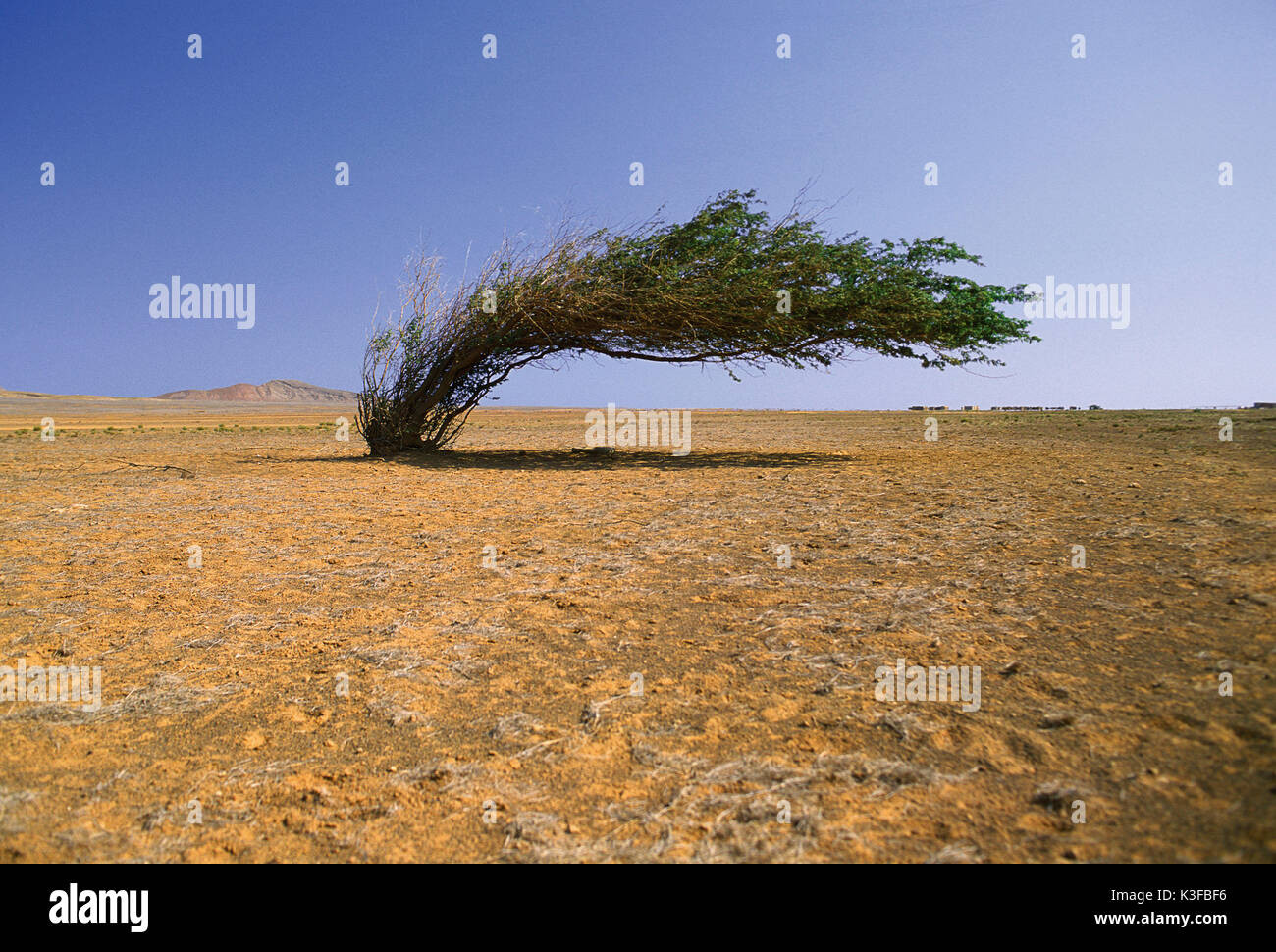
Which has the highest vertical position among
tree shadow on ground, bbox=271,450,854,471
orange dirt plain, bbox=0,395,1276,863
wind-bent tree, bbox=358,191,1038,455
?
wind-bent tree, bbox=358,191,1038,455

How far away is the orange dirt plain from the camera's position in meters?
2.75

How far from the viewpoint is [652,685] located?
4.02 metres

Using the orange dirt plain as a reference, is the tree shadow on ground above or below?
above

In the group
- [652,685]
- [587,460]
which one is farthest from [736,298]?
[652,685]

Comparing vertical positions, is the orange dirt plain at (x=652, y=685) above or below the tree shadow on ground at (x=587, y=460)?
below

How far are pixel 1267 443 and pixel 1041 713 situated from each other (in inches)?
586

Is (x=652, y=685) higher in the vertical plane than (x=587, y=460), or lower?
lower

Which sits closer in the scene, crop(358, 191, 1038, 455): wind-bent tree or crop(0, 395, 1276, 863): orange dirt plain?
crop(0, 395, 1276, 863): orange dirt plain

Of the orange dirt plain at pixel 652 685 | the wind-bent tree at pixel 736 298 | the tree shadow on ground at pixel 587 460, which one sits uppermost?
the wind-bent tree at pixel 736 298

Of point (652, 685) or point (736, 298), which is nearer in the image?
point (652, 685)

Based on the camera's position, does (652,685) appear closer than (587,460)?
Yes

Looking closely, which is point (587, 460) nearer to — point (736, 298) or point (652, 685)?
point (736, 298)

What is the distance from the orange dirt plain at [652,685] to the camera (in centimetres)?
275
